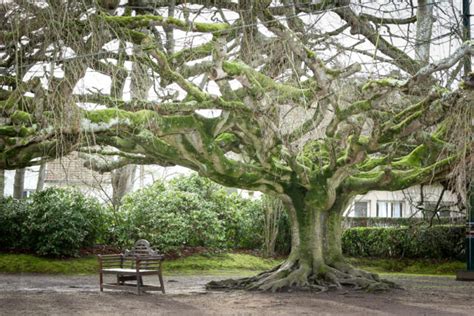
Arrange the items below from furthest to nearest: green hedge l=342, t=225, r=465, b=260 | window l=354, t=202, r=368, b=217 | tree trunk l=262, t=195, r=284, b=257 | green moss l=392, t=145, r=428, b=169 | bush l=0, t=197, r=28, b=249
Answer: window l=354, t=202, r=368, b=217
tree trunk l=262, t=195, r=284, b=257
green hedge l=342, t=225, r=465, b=260
bush l=0, t=197, r=28, b=249
green moss l=392, t=145, r=428, b=169

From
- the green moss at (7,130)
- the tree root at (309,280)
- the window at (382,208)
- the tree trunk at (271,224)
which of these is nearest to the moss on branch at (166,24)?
the green moss at (7,130)

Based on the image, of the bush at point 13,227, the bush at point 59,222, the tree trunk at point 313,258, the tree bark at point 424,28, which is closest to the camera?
the tree bark at point 424,28

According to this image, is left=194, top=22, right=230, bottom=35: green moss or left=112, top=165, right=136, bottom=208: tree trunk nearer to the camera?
left=194, top=22, right=230, bottom=35: green moss

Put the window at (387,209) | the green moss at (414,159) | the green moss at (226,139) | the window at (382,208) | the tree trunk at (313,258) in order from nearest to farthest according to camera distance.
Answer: the tree trunk at (313,258)
the green moss at (226,139)
the green moss at (414,159)
the window at (387,209)
the window at (382,208)

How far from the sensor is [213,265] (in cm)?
2205

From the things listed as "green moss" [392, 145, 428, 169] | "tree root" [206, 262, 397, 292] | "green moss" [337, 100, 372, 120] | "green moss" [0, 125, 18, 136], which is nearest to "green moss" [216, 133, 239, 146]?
"tree root" [206, 262, 397, 292]

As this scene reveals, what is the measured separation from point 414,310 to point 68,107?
6538 mm

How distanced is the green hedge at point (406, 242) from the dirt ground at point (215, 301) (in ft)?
25.9

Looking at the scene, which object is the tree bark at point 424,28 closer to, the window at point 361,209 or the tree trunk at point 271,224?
the tree trunk at point 271,224

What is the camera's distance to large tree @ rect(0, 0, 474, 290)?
409 inches

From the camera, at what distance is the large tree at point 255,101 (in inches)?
Answer: 409

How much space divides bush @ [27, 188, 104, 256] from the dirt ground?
4.28 metres

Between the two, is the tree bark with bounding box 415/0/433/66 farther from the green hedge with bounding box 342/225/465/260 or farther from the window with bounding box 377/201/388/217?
the window with bounding box 377/201/388/217

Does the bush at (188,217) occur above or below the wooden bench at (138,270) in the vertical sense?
above
